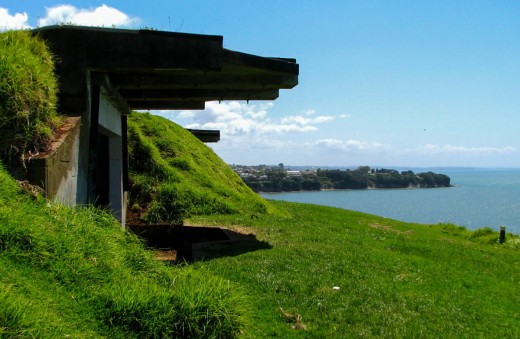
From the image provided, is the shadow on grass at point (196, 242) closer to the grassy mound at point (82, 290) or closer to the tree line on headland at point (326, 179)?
the grassy mound at point (82, 290)

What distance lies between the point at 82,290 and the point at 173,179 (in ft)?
42.9

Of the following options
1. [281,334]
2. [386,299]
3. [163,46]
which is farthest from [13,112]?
[386,299]

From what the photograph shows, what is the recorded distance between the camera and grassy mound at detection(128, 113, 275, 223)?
1587 cm

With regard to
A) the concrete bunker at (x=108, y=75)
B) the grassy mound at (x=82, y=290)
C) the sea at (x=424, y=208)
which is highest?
the concrete bunker at (x=108, y=75)

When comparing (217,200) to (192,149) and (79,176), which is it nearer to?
(192,149)

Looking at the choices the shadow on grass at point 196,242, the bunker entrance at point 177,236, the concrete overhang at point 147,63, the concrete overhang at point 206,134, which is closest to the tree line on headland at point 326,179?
the concrete overhang at point 206,134

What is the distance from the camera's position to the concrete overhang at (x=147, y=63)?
7980 mm

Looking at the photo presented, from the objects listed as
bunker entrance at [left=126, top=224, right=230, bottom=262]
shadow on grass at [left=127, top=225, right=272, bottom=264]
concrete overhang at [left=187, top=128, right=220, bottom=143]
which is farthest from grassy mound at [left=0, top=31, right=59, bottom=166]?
concrete overhang at [left=187, top=128, right=220, bottom=143]

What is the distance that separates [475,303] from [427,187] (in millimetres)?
128792

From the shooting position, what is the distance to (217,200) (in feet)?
55.5

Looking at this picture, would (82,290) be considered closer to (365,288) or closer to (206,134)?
(365,288)

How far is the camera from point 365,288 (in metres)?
7.63

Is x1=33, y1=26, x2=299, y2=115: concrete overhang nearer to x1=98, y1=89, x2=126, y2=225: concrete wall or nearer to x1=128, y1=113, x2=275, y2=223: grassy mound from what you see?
x1=98, y1=89, x2=126, y2=225: concrete wall

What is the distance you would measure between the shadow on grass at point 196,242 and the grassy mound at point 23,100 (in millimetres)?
3889
